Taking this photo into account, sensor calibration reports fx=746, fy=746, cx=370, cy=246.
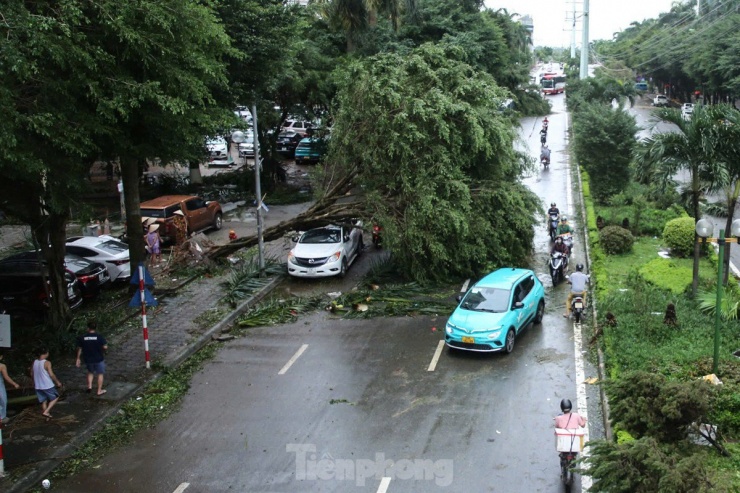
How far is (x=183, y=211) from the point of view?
28078 mm

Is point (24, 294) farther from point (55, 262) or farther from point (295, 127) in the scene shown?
point (295, 127)

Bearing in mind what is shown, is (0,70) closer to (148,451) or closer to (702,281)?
(148,451)

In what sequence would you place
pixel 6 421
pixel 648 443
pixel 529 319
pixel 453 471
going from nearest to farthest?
pixel 648 443 < pixel 453 471 < pixel 6 421 < pixel 529 319

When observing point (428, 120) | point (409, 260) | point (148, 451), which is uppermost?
point (428, 120)

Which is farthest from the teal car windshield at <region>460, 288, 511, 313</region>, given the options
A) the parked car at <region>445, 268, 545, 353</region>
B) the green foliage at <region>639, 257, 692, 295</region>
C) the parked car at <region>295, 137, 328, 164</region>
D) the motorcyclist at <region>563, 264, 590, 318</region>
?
the parked car at <region>295, 137, 328, 164</region>

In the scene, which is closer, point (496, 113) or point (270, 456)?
point (270, 456)

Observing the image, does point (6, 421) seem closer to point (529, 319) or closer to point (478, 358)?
point (478, 358)

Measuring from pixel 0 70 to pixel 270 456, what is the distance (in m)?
7.43

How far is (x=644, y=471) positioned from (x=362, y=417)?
5.92m

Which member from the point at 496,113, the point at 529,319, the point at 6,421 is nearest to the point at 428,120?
the point at 496,113

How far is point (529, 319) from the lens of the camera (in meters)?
17.8

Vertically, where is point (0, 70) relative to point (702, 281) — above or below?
above

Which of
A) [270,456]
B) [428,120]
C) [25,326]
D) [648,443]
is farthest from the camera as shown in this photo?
[428,120]

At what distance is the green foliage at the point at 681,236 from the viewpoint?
2281cm
